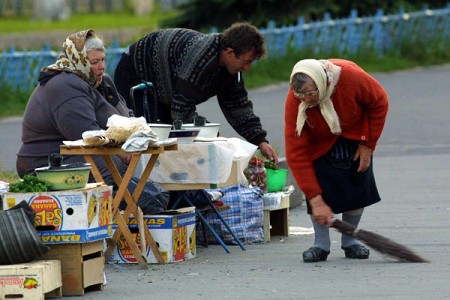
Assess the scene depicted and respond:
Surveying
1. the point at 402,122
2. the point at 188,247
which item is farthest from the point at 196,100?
the point at 402,122

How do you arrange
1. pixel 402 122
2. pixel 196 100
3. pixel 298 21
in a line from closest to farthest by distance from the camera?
pixel 196 100
pixel 402 122
pixel 298 21

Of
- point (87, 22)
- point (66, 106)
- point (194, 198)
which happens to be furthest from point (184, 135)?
point (87, 22)

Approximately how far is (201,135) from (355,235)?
54.9 inches

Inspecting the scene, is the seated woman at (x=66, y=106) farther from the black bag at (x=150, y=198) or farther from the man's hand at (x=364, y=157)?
the man's hand at (x=364, y=157)

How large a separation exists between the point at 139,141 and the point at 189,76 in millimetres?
1518

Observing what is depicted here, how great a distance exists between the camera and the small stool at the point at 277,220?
8.96m

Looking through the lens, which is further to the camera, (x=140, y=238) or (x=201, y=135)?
(x=201, y=135)

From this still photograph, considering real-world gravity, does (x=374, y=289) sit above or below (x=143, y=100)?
below

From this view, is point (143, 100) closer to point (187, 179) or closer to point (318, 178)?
point (187, 179)

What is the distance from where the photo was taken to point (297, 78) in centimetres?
744

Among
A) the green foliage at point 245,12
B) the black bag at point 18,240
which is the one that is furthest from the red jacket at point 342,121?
the green foliage at point 245,12

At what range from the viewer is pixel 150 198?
26.4ft

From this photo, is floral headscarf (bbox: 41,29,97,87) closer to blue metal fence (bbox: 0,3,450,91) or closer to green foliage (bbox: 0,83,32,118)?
green foliage (bbox: 0,83,32,118)

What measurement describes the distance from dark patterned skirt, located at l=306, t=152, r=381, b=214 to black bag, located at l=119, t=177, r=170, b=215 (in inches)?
42.3
